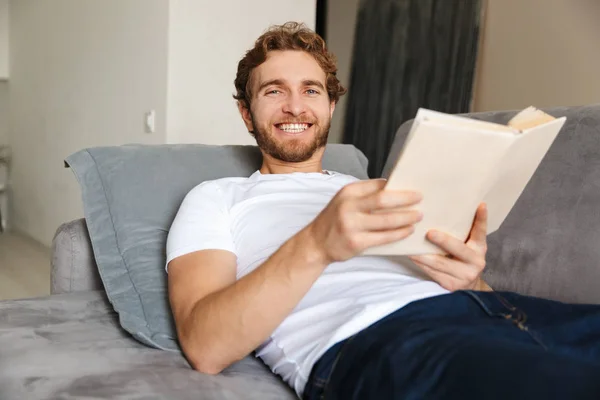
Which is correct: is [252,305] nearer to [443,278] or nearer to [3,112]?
[443,278]

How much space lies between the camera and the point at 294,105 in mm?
1544

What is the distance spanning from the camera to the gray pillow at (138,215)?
4.48ft

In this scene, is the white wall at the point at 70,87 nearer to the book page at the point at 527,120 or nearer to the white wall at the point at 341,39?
the white wall at the point at 341,39

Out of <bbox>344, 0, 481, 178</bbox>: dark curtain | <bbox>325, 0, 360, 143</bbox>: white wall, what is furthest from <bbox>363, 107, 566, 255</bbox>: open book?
<bbox>325, 0, 360, 143</bbox>: white wall

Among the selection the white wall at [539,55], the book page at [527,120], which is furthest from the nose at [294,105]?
the white wall at [539,55]

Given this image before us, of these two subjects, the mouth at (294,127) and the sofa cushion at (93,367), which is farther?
the mouth at (294,127)

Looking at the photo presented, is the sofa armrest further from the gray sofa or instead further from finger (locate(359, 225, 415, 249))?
finger (locate(359, 225, 415, 249))

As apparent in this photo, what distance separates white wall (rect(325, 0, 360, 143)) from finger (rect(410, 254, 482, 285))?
2.71 metres

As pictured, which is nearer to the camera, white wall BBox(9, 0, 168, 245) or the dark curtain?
white wall BBox(9, 0, 168, 245)

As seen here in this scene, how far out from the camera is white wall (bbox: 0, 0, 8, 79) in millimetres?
4758

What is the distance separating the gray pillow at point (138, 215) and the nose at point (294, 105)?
0.75ft

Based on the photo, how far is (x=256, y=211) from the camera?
1353 millimetres

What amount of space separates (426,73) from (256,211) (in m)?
2.19

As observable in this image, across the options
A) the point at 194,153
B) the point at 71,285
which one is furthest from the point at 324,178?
the point at 71,285
